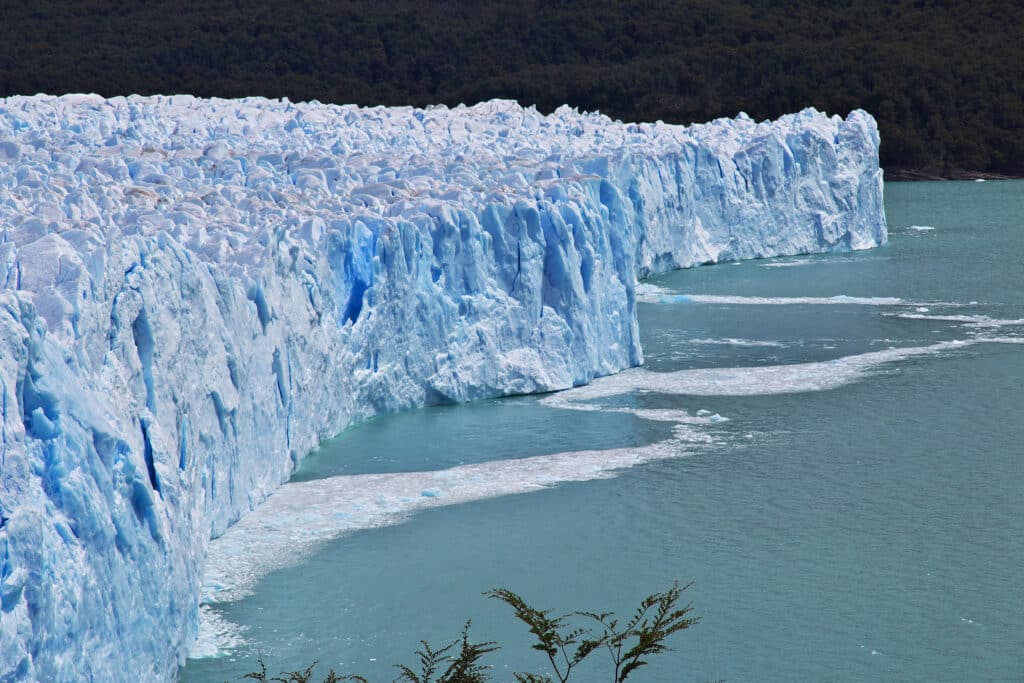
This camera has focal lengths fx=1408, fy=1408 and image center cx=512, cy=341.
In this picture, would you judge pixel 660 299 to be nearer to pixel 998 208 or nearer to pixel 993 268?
pixel 993 268

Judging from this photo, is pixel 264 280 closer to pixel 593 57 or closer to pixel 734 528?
pixel 734 528

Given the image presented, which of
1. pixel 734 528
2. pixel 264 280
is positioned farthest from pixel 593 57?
pixel 734 528

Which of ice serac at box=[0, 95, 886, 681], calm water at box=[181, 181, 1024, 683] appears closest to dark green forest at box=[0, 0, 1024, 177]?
ice serac at box=[0, 95, 886, 681]

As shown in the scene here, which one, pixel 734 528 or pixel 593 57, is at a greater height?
pixel 593 57

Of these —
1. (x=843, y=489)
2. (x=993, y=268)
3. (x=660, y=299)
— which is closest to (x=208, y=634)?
(x=843, y=489)

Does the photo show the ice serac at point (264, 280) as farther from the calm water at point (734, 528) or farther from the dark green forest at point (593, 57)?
the dark green forest at point (593, 57)

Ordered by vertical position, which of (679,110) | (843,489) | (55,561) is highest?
(679,110)

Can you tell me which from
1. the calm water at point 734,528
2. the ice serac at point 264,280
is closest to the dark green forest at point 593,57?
the ice serac at point 264,280

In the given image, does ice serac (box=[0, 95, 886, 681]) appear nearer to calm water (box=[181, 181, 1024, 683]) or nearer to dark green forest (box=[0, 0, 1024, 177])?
calm water (box=[181, 181, 1024, 683])
